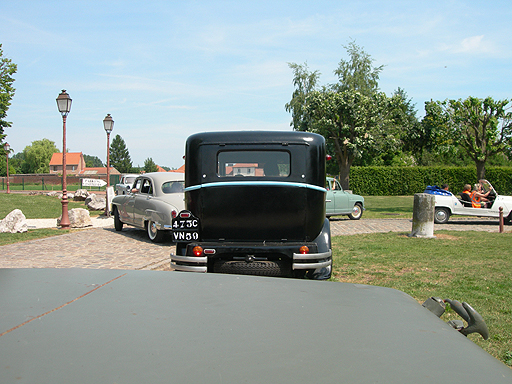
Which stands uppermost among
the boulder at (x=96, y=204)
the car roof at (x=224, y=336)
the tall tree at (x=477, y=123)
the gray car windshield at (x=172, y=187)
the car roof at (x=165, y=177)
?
the tall tree at (x=477, y=123)

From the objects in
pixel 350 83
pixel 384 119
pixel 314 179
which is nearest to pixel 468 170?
pixel 384 119

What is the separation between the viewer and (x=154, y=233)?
10.3m

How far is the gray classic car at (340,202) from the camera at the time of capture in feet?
53.9

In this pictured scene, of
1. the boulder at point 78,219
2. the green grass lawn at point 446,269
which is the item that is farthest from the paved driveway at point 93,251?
the green grass lawn at point 446,269

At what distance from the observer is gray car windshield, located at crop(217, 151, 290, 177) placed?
19.4ft

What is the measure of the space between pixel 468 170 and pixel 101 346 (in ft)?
142

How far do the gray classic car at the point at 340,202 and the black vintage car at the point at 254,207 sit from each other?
10.6m

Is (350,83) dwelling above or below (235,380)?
above

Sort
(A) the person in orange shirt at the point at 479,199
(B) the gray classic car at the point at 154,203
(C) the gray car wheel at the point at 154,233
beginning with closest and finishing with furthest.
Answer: (B) the gray classic car at the point at 154,203 → (C) the gray car wheel at the point at 154,233 → (A) the person in orange shirt at the point at 479,199

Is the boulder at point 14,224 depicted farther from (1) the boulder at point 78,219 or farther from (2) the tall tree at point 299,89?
(2) the tall tree at point 299,89

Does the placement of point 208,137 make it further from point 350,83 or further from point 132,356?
point 350,83

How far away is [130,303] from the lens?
56.2 inches

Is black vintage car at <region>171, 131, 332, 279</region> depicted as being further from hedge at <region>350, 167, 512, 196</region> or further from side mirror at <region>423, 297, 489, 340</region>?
hedge at <region>350, 167, 512, 196</region>

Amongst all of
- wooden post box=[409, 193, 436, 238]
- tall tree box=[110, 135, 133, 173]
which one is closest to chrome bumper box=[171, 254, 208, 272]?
wooden post box=[409, 193, 436, 238]
